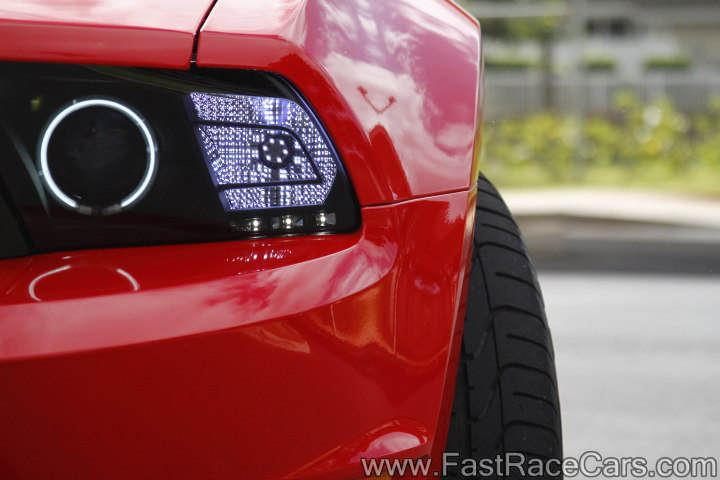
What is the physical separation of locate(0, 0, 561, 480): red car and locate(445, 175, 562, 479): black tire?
0.16 m

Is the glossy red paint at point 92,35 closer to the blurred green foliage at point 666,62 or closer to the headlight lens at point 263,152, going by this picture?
the headlight lens at point 263,152

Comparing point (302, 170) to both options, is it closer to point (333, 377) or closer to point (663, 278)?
point (333, 377)

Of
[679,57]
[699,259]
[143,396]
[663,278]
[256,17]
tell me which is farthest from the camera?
[679,57]

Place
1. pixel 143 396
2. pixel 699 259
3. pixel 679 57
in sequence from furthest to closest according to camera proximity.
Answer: pixel 679 57
pixel 699 259
pixel 143 396

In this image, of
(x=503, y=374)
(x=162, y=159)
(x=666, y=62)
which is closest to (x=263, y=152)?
(x=162, y=159)

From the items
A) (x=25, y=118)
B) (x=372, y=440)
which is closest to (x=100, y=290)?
(x=25, y=118)

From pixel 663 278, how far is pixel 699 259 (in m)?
0.80

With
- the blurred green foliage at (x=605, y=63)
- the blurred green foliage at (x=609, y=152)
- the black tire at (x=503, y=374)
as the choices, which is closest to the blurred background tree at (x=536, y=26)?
the blurred green foliage at (x=609, y=152)

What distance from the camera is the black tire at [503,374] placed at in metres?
1.44

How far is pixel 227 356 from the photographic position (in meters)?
1.08

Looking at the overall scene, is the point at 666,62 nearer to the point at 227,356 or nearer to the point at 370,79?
the point at 370,79

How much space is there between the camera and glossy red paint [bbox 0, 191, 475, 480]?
1.06 metres

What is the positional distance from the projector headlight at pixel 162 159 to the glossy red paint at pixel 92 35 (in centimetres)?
3

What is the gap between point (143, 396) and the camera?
3.53 feet
